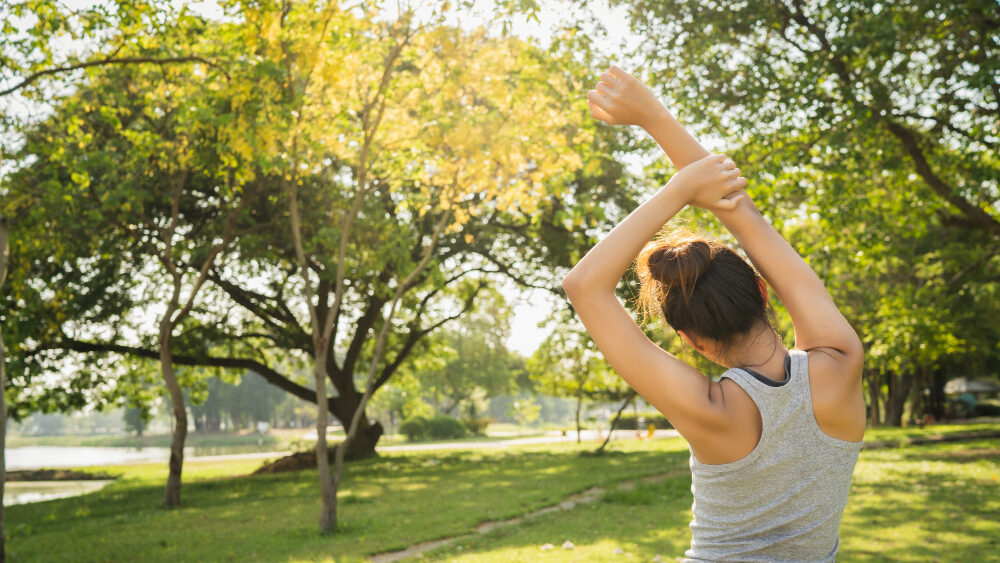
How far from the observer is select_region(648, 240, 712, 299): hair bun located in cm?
163

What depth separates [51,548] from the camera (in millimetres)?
10281

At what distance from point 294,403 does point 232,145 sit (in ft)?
282

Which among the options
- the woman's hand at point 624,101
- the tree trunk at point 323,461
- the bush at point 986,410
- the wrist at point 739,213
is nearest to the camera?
the wrist at point 739,213

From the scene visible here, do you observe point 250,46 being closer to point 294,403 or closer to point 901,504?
point 901,504

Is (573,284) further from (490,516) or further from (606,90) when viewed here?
(490,516)

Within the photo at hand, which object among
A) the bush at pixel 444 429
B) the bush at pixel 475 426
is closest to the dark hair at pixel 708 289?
the bush at pixel 444 429

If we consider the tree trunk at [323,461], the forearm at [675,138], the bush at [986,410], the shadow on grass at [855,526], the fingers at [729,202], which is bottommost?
the bush at [986,410]

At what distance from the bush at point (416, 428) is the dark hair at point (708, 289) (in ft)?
141

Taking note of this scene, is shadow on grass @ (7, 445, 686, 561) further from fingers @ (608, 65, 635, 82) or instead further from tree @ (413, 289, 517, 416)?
tree @ (413, 289, 517, 416)

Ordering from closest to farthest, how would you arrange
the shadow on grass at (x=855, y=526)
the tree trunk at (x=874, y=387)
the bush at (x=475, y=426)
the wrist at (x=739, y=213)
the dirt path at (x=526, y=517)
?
the wrist at (x=739, y=213)
the shadow on grass at (x=855, y=526)
the dirt path at (x=526, y=517)
the tree trunk at (x=874, y=387)
the bush at (x=475, y=426)

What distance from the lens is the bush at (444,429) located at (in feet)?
142

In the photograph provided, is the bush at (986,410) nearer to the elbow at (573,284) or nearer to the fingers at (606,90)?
the fingers at (606,90)

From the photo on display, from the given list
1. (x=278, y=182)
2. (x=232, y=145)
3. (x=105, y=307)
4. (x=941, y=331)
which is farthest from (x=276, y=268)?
(x=941, y=331)

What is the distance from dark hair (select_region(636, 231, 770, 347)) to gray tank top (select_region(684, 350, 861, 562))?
0.40 ft
